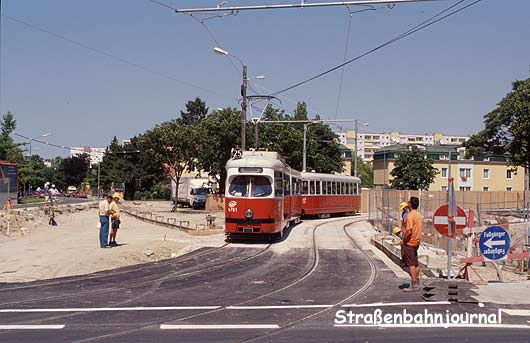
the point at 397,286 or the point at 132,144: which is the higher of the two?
the point at 132,144

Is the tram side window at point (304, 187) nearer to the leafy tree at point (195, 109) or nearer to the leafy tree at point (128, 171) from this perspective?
the leafy tree at point (128, 171)

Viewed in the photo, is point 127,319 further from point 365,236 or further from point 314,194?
point 314,194

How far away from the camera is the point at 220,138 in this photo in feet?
179

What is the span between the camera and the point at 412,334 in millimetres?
8547

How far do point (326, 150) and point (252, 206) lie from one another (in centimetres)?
5196

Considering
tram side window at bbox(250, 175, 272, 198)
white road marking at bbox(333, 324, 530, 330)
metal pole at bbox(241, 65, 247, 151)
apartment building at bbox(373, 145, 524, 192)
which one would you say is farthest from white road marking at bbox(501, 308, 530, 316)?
apartment building at bbox(373, 145, 524, 192)

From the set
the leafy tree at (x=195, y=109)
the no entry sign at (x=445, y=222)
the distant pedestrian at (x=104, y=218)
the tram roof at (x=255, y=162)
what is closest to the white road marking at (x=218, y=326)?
the no entry sign at (x=445, y=222)

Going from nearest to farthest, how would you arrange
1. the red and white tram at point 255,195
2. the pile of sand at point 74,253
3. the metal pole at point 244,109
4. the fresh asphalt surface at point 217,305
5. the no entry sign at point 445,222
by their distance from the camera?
1. the fresh asphalt surface at point 217,305
2. the no entry sign at point 445,222
3. the pile of sand at point 74,253
4. the red and white tram at point 255,195
5. the metal pole at point 244,109

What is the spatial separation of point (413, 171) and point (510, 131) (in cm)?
1141

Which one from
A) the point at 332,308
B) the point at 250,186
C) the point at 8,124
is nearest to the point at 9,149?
the point at 8,124

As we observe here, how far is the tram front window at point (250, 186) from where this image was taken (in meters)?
22.4

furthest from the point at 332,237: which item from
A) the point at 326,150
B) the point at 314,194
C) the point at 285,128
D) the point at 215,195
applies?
the point at 326,150

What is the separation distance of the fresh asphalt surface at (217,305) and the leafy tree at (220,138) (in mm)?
37235

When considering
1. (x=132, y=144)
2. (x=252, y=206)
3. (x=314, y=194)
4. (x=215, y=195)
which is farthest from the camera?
(x=132, y=144)
